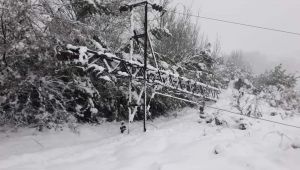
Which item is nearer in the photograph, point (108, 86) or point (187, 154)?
point (187, 154)

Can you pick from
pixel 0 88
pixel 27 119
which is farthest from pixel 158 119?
pixel 0 88

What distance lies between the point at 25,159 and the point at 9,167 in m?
0.60

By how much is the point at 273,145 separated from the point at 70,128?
6.02m

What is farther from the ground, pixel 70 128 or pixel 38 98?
pixel 38 98

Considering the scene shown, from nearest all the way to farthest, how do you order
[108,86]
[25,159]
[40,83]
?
[25,159], [40,83], [108,86]

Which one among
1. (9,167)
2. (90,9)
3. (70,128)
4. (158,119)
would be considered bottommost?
Result: (158,119)

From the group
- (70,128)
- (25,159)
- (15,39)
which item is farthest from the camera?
(70,128)

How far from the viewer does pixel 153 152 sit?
682 centimetres

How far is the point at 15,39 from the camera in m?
8.23

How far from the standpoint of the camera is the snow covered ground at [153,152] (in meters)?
5.45

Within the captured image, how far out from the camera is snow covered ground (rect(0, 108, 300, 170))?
545 cm

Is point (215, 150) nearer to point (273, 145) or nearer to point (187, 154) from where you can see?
point (187, 154)

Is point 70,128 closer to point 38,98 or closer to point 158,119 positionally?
point 38,98

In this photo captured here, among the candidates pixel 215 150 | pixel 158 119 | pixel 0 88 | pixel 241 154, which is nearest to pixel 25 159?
pixel 0 88
